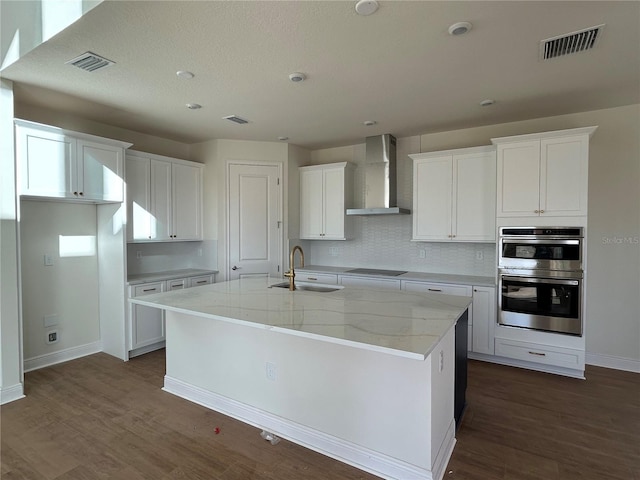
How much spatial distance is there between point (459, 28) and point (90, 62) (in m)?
2.55

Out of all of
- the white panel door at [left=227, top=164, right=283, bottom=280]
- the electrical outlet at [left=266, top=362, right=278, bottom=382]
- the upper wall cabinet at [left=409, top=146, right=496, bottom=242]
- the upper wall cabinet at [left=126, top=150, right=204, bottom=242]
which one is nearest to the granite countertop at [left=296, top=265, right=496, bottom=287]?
the upper wall cabinet at [left=409, top=146, right=496, bottom=242]

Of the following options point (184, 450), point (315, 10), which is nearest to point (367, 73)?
point (315, 10)

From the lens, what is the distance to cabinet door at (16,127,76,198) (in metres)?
3.02

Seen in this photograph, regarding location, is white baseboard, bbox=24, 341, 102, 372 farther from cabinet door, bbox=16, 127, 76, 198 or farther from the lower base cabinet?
cabinet door, bbox=16, 127, 76, 198

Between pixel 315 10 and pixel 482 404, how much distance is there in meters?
3.10

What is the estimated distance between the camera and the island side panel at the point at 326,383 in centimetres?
194

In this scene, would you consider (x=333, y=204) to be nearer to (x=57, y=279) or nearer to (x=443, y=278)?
(x=443, y=278)

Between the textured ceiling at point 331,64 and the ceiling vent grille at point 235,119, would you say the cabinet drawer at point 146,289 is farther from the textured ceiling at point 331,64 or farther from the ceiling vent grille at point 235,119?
the ceiling vent grille at point 235,119

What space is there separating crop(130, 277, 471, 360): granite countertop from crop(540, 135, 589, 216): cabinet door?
165cm

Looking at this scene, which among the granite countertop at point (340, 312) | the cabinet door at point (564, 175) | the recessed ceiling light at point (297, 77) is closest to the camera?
the granite countertop at point (340, 312)

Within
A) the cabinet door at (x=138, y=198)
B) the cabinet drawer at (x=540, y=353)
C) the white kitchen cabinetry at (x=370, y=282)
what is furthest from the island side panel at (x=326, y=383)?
the white kitchen cabinetry at (x=370, y=282)

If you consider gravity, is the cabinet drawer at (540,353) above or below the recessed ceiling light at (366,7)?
below

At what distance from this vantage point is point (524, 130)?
3.92m

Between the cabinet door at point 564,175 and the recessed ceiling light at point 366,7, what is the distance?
2426 mm
